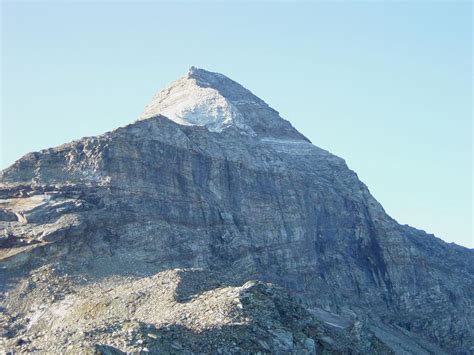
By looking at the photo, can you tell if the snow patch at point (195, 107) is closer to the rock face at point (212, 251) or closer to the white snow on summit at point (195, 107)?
the white snow on summit at point (195, 107)

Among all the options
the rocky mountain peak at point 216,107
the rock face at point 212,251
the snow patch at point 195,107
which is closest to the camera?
the rock face at point 212,251

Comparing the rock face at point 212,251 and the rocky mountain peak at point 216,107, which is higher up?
the rocky mountain peak at point 216,107

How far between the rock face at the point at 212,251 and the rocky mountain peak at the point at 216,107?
46cm

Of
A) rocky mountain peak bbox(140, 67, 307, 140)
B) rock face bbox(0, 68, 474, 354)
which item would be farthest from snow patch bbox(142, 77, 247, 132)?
rock face bbox(0, 68, 474, 354)

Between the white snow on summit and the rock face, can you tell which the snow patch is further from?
the rock face

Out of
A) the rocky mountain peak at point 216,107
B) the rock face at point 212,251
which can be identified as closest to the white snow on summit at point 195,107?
the rocky mountain peak at point 216,107

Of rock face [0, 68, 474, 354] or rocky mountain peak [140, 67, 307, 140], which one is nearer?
rock face [0, 68, 474, 354]

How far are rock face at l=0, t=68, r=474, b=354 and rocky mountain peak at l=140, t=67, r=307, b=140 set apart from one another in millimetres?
463

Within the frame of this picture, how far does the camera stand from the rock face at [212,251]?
48.8 m

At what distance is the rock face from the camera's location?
48.8 m

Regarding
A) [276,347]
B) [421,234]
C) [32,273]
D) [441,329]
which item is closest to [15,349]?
[276,347]

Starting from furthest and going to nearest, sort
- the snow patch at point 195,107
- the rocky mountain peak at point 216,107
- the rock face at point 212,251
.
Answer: the rocky mountain peak at point 216,107, the snow patch at point 195,107, the rock face at point 212,251

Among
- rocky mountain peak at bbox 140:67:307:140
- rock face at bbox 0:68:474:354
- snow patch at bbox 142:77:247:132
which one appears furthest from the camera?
rocky mountain peak at bbox 140:67:307:140

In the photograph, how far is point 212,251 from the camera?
8381 centimetres
